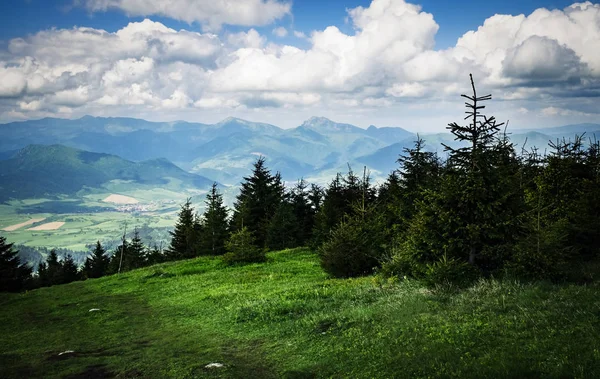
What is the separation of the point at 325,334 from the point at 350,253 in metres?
11.7

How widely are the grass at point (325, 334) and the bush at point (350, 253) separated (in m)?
2.19

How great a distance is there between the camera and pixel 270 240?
52688 mm

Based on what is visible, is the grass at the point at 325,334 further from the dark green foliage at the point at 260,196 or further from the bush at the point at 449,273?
the dark green foliage at the point at 260,196

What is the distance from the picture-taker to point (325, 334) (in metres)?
14.5

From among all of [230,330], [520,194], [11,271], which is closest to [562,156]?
[520,194]

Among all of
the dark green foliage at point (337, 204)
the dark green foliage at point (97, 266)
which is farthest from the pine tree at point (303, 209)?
the dark green foliage at point (97, 266)

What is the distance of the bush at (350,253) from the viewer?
84.2 feet

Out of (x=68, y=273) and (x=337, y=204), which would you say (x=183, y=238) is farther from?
(x=337, y=204)

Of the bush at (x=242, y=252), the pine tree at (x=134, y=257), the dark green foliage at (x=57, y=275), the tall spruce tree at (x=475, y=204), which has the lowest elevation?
the dark green foliage at (x=57, y=275)

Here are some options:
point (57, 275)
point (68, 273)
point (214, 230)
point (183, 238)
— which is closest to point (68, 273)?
point (68, 273)

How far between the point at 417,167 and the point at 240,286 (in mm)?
18587

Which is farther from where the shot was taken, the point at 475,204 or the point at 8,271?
the point at 8,271

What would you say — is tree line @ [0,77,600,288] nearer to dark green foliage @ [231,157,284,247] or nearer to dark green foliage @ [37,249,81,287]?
dark green foliage @ [231,157,284,247]

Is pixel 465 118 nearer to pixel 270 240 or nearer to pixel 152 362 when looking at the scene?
pixel 152 362
